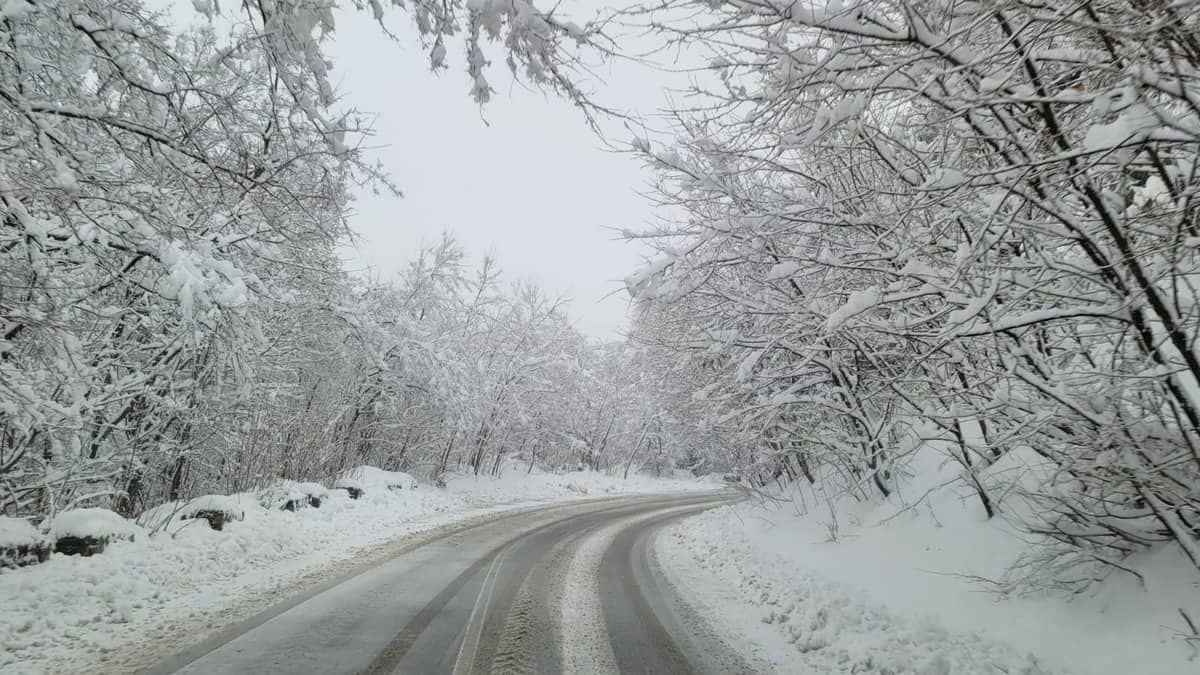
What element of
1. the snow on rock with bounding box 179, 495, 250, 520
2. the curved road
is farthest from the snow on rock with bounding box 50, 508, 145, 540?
the curved road

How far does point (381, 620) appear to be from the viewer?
572cm

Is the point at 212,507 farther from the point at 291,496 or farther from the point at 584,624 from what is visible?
the point at 584,624

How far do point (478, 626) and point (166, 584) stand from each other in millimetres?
3843

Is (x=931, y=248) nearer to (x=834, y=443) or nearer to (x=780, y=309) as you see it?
(x=780, y=309)

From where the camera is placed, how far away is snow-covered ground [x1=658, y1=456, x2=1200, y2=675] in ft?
13.1

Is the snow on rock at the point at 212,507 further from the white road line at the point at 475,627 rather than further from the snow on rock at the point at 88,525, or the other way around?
the white road line at the point at 475,627

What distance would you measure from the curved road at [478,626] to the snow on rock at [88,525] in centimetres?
264

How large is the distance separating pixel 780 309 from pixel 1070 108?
167 inches

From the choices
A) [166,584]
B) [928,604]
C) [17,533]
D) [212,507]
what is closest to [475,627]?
[166,584]

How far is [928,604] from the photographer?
5680 millimetres

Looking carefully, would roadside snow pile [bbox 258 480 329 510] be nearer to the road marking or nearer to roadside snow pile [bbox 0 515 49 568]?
roadside snow pile [bbox 0 515 49 568]

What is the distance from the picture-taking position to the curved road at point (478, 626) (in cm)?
467

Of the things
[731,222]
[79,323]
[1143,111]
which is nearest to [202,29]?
[79,323]

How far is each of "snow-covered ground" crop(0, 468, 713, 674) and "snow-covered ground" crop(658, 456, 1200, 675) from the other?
5175 mm
